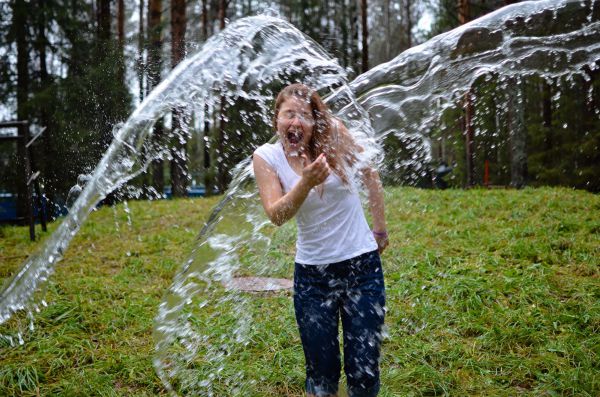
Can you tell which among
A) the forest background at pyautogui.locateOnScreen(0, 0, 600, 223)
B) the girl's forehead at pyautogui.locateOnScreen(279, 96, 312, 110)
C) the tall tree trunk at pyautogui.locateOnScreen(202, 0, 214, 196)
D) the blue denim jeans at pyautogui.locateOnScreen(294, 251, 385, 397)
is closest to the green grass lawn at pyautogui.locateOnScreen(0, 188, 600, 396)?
the blue denim jeans at pyautogui.locateOnScreen(294, 251, 385, 397)

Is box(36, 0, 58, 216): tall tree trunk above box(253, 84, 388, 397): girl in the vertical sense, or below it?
above

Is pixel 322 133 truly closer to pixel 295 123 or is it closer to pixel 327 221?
pixel 295 123

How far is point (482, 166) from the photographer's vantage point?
18469 millimetres

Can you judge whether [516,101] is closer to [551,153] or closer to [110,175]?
[551,153]

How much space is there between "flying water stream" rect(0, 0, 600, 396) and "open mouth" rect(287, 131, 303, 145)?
830 mm

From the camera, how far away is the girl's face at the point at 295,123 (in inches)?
96.0

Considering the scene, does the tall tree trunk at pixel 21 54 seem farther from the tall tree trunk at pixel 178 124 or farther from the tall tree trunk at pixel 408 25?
the tall tree trunk at pixel 408 25

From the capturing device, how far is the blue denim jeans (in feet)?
7.71

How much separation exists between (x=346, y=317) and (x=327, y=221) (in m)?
0.45

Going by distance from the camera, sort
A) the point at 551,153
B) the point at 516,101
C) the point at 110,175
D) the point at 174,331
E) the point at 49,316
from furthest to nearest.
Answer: the point at 516,101 → the point at 551,153 → the point at 49,316 → the point at 174,331 → the point at 110,175

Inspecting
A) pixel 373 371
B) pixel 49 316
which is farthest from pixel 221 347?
pixel 373 371

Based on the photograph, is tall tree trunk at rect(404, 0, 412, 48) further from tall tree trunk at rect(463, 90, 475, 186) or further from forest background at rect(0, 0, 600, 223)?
tall tree trunk at rect(463, 90, 475, 186)

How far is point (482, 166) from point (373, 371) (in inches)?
682

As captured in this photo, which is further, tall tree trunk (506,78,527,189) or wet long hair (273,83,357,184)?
tall tree trunk (506,78,527,189)
